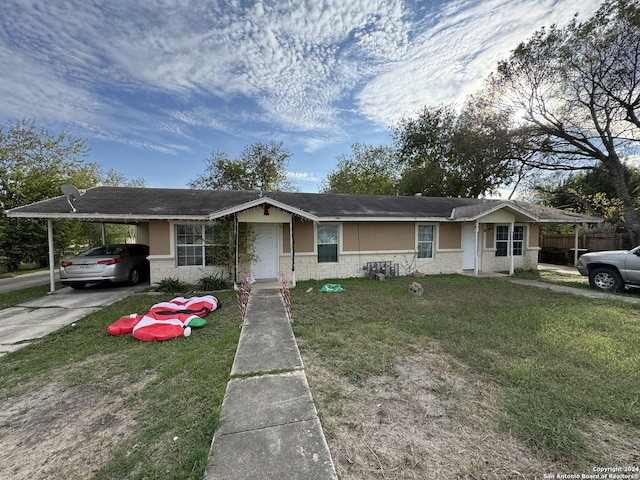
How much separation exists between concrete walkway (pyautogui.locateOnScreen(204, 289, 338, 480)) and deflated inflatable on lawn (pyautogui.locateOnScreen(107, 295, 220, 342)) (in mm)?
1569

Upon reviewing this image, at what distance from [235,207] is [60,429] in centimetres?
659

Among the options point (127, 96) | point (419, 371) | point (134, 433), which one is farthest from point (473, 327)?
point (127, 96)

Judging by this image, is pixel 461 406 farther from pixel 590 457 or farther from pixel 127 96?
pixel 127 96

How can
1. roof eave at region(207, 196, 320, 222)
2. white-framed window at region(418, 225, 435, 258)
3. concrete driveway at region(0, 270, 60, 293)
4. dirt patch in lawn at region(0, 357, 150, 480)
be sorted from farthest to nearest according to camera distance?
white-framed window at region(418, 225, 435, 258) < concrete driveway at region(0, 270, 60, 293) < roof eave at region(207, 196, 320, 222) < dirt patch in lawn at region(0, 357, 150, 480)

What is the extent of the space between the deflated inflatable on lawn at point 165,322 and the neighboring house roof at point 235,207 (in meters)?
3.29

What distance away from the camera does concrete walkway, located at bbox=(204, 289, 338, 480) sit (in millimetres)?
2014

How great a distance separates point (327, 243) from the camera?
1071cm

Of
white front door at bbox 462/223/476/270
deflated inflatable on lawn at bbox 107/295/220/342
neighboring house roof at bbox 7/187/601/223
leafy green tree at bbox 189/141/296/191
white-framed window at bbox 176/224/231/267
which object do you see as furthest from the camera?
leafy green tree at bbox 189/141/296/191

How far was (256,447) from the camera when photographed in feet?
7.31

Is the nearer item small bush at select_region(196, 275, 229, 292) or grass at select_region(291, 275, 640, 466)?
grass at select_region(291, 275, 640, 466)

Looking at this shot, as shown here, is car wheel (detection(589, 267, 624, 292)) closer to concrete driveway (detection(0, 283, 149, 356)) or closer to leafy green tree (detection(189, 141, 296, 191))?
concrete driveway (detection(0, 283, 149, 356))

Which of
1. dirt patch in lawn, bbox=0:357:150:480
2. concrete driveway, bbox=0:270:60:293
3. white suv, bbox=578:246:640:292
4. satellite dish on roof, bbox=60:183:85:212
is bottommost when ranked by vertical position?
dirt patch in lawn, bbox=0:357:150:480

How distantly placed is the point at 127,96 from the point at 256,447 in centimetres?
1485

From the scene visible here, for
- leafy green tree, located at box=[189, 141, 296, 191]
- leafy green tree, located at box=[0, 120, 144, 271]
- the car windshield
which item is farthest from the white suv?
leafy green tree, located at box=[189, 141, 296, 191]
